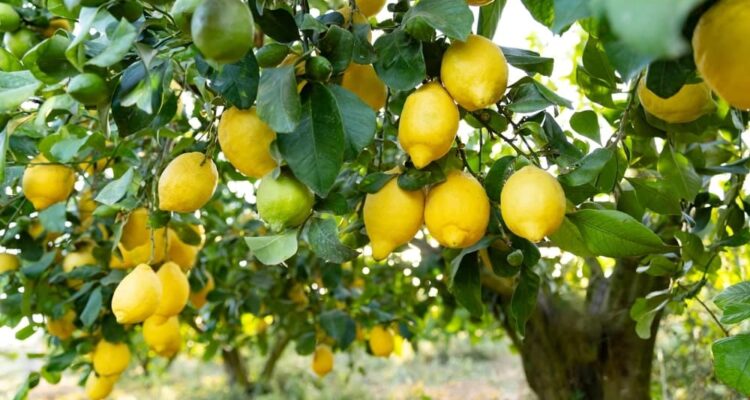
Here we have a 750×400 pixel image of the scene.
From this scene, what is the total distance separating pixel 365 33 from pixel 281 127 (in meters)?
0.20

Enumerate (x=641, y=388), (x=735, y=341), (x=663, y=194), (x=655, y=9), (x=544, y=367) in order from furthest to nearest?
1. (x=544, y=367)
2. (x=641, y=388)
3. (x=663, y=194)
4. (x=735, y=341)
5. (x=655, y=9)

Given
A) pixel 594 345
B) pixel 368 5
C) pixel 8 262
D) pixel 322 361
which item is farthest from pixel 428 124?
pixel 594 345

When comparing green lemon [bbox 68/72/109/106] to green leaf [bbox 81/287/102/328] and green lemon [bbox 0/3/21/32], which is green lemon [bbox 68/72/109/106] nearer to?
green lemon [bbox 0/3/21/32]

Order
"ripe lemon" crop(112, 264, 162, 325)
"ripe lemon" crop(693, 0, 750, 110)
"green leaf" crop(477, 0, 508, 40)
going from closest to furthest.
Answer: "ripe lemon" crop(693, 0, 750, 110), "green leaf" crop(477, 0, 508, 40), "ripe lemon" crop(112, 264, 162, 325)

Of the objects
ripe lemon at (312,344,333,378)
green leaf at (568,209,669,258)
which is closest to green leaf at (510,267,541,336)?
green leaf at (568,209,669,258)

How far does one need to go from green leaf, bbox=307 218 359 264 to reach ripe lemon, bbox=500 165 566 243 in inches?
6.8

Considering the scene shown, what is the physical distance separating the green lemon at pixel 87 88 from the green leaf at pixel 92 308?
730 mm

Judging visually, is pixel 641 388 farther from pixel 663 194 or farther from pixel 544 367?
pixel 663 194

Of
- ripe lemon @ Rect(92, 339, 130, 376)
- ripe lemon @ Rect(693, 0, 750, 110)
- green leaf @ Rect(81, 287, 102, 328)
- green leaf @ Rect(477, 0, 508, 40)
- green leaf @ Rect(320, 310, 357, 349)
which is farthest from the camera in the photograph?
green leaf @ Rect(320, 310, 357, 349)

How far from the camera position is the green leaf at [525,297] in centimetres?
83

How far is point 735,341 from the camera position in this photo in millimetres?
632

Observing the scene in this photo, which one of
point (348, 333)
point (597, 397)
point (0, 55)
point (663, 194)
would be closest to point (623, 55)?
point (663, 194)

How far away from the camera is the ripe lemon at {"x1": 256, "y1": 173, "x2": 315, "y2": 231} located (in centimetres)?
64

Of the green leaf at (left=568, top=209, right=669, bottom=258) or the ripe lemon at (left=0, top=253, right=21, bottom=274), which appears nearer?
the green leaf at (left=568, top=209, right=669, bottom=258)
